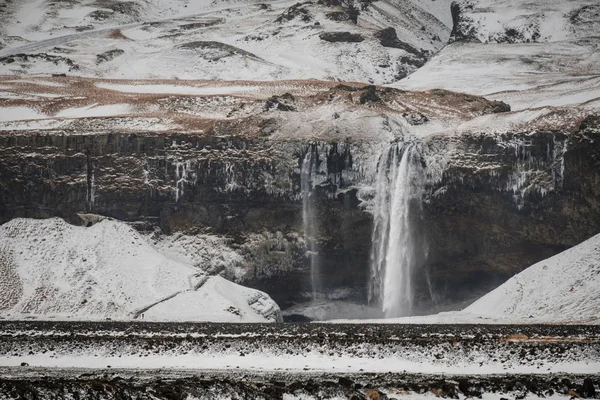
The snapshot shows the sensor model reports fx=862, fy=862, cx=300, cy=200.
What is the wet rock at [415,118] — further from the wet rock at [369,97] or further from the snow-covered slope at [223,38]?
the snow-covered slope at [223,38]

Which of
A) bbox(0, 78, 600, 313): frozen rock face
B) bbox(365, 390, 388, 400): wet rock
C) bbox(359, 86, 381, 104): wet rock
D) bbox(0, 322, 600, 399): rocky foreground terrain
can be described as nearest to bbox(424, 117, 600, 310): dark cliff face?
bbox(0, 78, 600, 313): frozen rock face

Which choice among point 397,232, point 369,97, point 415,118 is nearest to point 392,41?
point 369,97

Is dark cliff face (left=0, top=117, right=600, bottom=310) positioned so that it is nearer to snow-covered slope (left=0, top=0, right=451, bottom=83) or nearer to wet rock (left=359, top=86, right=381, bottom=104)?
wet rock (left=359, top=86, right=381, bottom=104)

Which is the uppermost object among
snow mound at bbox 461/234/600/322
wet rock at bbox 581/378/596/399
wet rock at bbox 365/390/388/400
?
wet rock at bbox 581/378/596/399

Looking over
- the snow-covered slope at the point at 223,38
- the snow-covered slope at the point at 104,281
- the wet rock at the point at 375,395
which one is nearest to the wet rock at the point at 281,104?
the snow-covered slope at the point at 104,281

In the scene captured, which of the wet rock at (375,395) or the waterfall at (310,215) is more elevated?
the wet rock at (375,395)

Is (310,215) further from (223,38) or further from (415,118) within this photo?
(223,38)

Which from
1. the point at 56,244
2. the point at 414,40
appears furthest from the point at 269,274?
the point at 414,40
